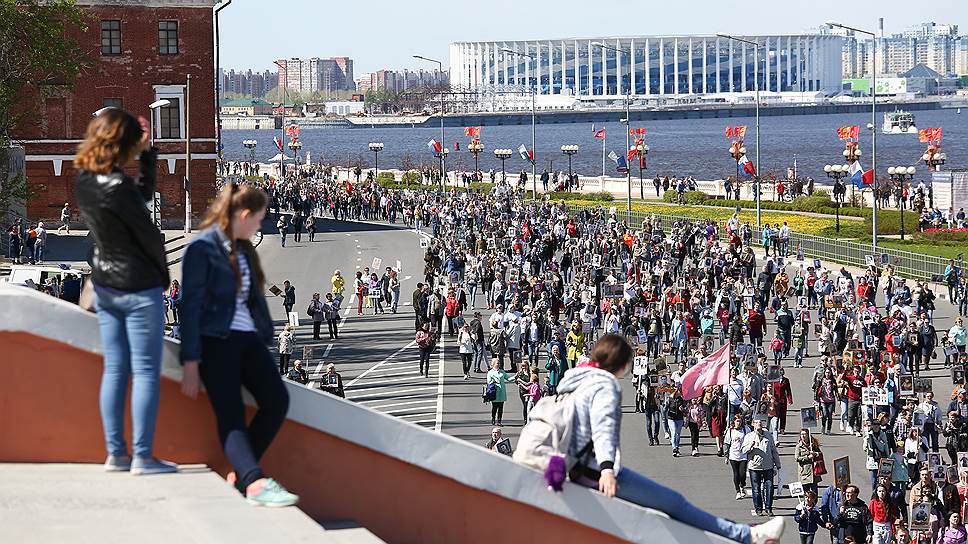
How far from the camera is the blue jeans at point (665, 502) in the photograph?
23.2 feet

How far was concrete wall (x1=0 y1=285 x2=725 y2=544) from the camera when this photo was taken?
680 cm

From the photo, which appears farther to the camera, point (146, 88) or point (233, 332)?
point (146, 88)

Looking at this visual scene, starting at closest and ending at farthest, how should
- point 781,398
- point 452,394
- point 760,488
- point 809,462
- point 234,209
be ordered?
point 234,209
point 809,462
point 760,488
point 781,398
point 452,394

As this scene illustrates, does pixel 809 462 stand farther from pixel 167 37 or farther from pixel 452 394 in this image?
pixel 167 37

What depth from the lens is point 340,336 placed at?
39.6 meters

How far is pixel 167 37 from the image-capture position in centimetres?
6444

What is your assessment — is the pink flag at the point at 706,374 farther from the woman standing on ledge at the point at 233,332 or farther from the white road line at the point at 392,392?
the woman standing on ledge at the point at 233,332

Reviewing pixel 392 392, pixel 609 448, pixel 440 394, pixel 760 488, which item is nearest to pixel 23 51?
pixel 392 392

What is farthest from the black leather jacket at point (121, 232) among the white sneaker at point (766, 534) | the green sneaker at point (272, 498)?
the white sneaker at point (766, 534)

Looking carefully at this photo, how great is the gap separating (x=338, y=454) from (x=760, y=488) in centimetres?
1500

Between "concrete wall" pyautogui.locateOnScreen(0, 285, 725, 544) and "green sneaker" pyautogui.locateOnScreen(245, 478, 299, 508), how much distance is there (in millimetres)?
667

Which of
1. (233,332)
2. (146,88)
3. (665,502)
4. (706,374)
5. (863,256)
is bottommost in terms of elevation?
(706,374)

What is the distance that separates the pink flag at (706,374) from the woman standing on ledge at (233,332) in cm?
1894

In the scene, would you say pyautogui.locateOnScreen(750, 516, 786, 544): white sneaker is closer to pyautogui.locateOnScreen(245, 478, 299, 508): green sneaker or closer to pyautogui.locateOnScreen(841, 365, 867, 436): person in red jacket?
pyautogui.locateOnScreen(245, 478, 299, 508): green sneaker
